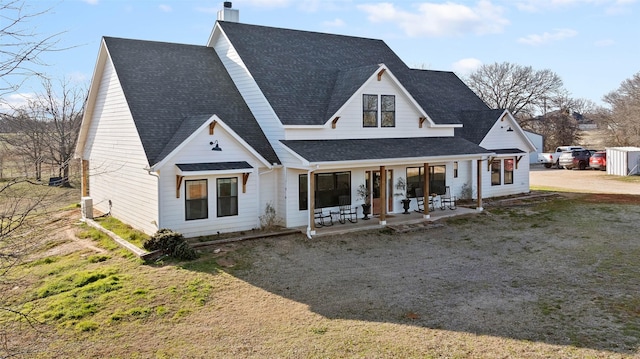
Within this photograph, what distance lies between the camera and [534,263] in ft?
46.5

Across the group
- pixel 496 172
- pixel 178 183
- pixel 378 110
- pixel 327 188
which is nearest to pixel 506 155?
pixel 496 172

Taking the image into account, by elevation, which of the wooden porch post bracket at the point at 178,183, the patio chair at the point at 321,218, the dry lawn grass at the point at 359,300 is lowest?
the dry lawn grass at the point at 359,300

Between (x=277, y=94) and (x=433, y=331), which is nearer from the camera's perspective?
(x=433, y=331)

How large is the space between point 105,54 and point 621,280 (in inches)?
753

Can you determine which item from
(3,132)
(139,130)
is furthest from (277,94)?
(3,132)

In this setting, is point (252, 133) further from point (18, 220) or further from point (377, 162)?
point (18, 220)

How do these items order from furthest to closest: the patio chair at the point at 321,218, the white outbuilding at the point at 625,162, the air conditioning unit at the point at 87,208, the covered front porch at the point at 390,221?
the white outbuilding at the point at 625,162 → the air conditioning unit at the point at 87,208 → the patio chair at the point at 321,218 → the covered front porch at the point at 390,221

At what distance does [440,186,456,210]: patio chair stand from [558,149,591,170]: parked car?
24.2 m

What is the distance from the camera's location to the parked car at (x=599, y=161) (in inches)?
1585

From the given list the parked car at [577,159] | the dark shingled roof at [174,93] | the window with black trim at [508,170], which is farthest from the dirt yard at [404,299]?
the parked car at [577,159]

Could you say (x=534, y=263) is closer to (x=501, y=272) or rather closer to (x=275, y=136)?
(x=501, y=272)

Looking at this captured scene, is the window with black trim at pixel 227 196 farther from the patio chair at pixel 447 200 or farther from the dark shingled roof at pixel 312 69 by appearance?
the patio chair at pixel 447 200

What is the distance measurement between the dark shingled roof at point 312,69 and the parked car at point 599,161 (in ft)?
62.0

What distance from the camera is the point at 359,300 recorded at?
11.2 meters
